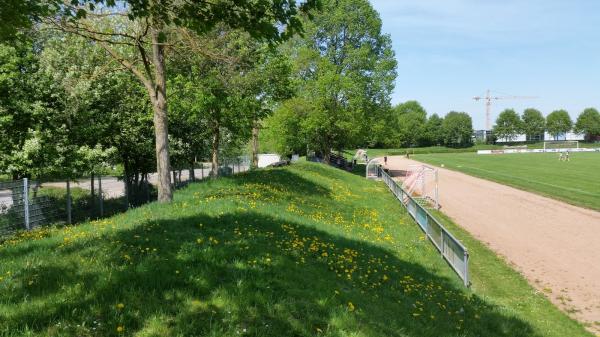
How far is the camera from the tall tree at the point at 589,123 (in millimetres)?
155000

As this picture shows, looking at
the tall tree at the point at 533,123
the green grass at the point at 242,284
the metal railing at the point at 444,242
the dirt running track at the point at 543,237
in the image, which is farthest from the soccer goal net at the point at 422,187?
the tall tree at the point at 533,123

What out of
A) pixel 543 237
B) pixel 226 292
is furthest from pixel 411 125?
pixel 226 292

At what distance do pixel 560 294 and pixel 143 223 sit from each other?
1074cm

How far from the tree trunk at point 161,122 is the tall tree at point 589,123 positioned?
179 metres

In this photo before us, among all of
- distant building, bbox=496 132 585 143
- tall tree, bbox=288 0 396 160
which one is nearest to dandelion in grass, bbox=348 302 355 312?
tall tree, bbox=288 0 396 160

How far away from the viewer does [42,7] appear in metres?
7.57

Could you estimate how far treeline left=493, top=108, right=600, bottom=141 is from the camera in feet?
522

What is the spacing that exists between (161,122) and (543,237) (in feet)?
51.0

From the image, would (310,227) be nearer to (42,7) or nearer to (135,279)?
(135,279)

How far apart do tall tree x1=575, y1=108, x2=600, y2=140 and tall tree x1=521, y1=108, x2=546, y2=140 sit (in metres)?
11.6

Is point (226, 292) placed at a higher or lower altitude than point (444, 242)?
higher

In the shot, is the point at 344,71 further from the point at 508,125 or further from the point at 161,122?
the point at 508,125

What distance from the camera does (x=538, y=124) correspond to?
536ft

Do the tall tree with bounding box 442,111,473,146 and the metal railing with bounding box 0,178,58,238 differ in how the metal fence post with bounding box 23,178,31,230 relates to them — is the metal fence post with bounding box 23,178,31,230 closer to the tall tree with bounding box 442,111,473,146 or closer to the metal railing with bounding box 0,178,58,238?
the metal railing with bounding box 0,178,58,238
